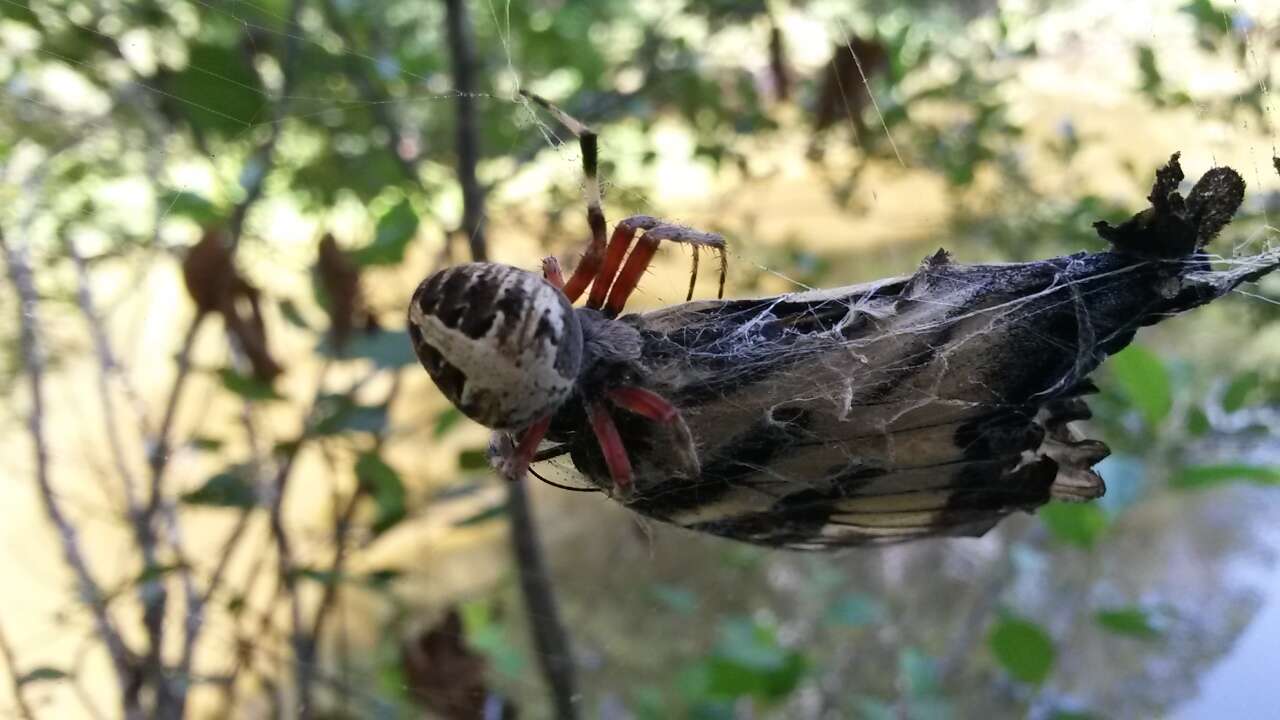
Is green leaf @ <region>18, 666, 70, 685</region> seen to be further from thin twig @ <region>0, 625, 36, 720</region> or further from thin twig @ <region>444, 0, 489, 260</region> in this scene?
thin twig @ <region>444, 0, 489, 260</region>

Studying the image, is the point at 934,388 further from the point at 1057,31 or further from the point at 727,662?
the point at 1057,31

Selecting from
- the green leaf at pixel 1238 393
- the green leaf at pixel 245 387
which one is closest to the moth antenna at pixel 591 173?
the green leaf at pixel 245 387

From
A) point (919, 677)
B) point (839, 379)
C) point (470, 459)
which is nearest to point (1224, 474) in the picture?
point (919, 677)

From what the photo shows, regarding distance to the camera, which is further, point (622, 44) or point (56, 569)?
point (622, 44)

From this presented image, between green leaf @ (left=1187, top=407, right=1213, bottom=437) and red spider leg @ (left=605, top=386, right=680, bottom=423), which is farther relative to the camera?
green leaf @ (left=1187, top=407, right=1213, bottom=437)

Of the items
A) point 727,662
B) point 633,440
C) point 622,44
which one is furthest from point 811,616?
point 633,440

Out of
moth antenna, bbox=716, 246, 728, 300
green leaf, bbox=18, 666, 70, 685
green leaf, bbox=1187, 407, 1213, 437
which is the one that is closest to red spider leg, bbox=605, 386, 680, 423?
moth antenna, bbox=716, 246, 728, 300

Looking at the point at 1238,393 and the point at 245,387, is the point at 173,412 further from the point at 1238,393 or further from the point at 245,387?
the point at 1238,393
